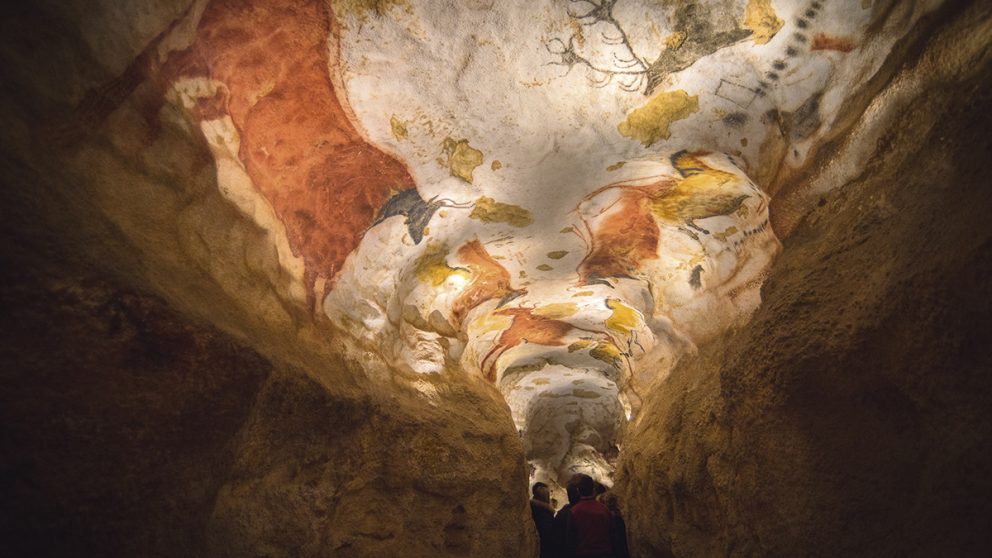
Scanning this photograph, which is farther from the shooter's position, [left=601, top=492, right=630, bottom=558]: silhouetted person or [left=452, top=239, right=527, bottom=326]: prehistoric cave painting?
[left=452, top=239, right=527, bottom=326]: prehistoric cave painting

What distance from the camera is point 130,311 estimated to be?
5.83 ft

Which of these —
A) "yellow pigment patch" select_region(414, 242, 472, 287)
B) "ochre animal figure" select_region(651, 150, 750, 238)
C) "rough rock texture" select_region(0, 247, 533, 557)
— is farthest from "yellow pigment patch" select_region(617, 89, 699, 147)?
"rough rock texture" select_region(0, 247, 533, 557)

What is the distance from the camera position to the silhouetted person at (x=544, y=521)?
15.5ft

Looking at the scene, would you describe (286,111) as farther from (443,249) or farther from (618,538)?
(618,538)

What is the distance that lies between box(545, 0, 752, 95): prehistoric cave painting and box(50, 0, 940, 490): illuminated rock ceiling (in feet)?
0.04

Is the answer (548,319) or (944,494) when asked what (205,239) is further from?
(548,319)

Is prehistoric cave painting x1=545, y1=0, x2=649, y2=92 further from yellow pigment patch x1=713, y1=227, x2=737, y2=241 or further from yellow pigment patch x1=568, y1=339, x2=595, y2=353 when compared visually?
yellow pigment patch x1=568, y1=339, x2=595, y2=353

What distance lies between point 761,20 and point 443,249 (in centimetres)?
292

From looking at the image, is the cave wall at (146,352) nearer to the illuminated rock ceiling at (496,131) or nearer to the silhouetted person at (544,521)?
the illuminated rock ceiling at (496,131)

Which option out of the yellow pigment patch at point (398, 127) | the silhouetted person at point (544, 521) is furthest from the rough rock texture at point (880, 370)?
the yellow pigment patch at point (398, 127)

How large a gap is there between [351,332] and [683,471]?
9.48 feet

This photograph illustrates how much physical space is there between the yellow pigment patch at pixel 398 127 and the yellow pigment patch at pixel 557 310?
363cm

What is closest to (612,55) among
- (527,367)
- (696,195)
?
(696,195)

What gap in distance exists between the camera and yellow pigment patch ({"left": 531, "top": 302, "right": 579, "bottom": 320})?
6.52 m
